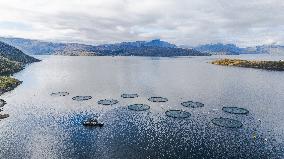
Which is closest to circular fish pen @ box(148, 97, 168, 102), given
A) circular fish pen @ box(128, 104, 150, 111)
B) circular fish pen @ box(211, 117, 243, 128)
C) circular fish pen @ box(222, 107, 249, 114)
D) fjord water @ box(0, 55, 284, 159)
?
fjord water @ box(0, 55, 284, 159)

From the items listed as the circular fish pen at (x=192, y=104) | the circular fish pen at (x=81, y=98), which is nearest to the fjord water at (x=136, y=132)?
the circular fish pen at (x=192, y=104)

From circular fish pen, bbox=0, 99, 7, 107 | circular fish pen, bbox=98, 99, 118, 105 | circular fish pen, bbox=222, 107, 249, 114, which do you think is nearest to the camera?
circular fish pen, bbox=222, 107, 249, 114

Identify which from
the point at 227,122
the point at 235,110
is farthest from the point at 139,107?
the point at 235,110

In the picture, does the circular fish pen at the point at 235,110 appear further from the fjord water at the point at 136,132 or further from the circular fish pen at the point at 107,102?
the circular fish pen at the point at 107,102

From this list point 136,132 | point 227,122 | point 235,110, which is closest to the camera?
point 136,132

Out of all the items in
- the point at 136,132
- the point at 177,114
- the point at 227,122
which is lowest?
the point at 136,132

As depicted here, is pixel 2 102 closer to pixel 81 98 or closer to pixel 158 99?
pixel 81 98

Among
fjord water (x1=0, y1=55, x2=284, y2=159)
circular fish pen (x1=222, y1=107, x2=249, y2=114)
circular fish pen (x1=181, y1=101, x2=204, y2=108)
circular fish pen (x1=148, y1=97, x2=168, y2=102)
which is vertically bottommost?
fjord water (x1=0, y1=55, x2=284, y2=159)

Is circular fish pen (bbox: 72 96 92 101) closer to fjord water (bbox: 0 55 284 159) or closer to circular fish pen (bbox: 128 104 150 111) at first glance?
fjord water (bbox: 0 55 284 159)

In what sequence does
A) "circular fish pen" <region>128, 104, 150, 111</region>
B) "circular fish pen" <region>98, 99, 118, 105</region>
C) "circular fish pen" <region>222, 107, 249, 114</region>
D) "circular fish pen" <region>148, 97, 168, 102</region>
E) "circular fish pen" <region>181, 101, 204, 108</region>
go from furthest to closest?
"circular fish pen" <region>148, 97, 168, 102</region>, "circular fish pen" <region>98, 99, 118, 105</region>, "circular fish pen" <region>181, 101, 204, 108</region>, "circular fish pen" <region>128, 104, 150, 111</region>, "circular fish pen" <region>222, 107, 249, 114</region>

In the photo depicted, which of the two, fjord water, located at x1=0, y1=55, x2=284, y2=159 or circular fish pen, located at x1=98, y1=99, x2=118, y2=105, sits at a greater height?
circular fish pen, located at x1=98, y1=99, x2=118, y2=105
